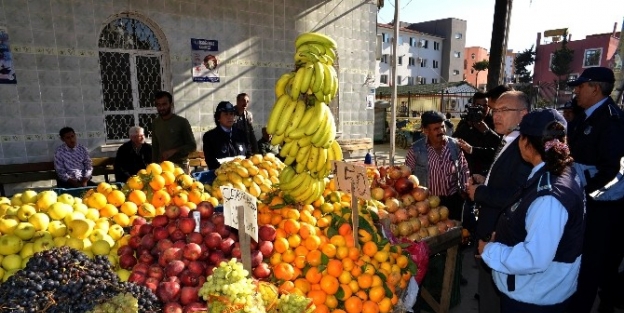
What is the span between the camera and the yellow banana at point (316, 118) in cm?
274

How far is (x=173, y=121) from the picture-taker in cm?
520

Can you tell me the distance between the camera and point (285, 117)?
2.77 m

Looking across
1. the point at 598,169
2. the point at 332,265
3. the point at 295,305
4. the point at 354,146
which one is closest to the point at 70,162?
the point at 332,265

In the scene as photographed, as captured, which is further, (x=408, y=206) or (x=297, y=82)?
(x=408, y=206)

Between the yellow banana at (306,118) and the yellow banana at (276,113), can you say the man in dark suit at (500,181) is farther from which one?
the yellow banana at (276,113)

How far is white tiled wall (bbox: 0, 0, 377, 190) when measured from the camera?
577 centimetres

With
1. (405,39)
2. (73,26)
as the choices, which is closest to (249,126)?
(73,26)

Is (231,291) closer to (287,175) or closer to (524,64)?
(287,175)

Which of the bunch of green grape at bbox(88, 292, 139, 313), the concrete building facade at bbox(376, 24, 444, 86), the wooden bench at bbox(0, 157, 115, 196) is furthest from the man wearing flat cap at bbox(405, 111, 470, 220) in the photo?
the concrete building facade at bbox(376, 24, 444, 86)

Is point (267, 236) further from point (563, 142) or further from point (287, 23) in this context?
point (287, 23)

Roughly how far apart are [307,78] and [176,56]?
532 cm

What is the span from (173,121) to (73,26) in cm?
276

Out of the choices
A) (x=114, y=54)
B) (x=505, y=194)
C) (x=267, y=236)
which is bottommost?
(x=267, y=236)

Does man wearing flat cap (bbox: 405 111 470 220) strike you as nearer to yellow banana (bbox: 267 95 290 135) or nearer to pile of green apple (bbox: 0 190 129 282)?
yellow banana (bbox: 267 95 290 135)
